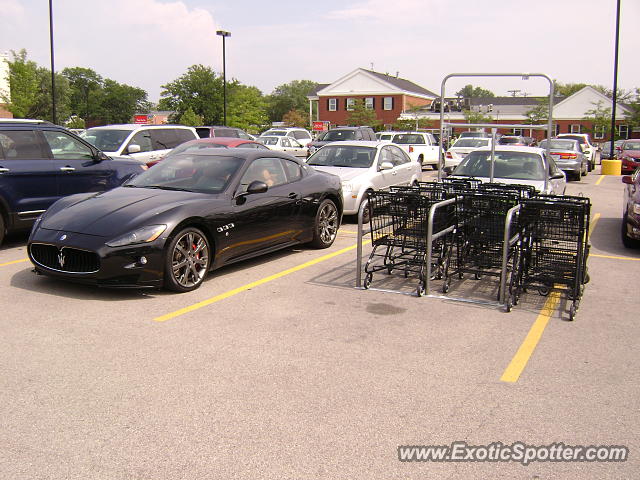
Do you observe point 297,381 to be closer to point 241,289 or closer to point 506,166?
point 241,289

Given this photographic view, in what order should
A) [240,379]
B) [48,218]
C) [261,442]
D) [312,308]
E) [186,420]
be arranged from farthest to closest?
[48,218] → [312,308] → [240,379] → [186,420] → [261,442]

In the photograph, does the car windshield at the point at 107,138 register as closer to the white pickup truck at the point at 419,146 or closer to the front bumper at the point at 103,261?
the front bumper at the point at 103,261

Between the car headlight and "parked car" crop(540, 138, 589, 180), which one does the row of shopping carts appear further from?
"parked car" crop(540, 138, 589, 180)

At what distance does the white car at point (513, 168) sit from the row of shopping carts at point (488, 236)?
11.0 feet

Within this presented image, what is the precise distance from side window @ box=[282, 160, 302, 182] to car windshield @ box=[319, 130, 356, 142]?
15857 millimetres

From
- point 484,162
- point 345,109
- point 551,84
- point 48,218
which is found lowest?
point 48,218

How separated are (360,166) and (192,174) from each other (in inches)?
214

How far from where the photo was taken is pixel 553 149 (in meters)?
23.7

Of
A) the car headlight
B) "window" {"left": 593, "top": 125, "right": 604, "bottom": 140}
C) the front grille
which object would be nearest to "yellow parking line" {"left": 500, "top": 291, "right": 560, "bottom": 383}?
the car headlight

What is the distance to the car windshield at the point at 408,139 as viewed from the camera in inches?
1096

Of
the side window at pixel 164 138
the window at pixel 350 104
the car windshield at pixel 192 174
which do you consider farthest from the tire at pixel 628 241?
the window at pixel 350 104

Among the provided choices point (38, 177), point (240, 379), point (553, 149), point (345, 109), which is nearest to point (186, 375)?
point (240, 379)

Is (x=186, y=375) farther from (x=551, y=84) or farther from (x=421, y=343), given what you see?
(x=551, y=84)

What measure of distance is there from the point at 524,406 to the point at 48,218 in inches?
221
